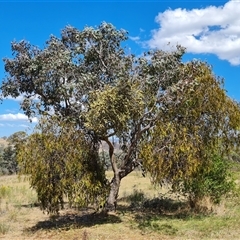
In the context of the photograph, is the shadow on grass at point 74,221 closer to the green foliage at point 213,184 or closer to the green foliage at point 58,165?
the green foliage at point 58,165

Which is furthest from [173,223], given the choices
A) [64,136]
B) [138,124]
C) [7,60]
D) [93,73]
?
[7,60]

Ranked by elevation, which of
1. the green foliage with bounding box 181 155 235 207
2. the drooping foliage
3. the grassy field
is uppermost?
the drooping foliage

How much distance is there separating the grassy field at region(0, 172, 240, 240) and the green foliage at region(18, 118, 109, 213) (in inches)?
39.5

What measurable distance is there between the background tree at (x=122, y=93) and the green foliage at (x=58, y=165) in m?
0.40

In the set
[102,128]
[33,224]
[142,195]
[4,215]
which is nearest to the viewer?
[102,128]

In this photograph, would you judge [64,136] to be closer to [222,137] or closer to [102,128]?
Answer: [102,128]

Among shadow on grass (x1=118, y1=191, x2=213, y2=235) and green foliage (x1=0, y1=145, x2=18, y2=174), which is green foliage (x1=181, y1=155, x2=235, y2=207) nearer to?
shadow on grass (x1=118, y1=191, x2=213, y2=235)

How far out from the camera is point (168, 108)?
12312mm

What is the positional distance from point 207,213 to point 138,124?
4.42 meters

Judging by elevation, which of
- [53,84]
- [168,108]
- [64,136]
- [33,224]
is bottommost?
[33,224]

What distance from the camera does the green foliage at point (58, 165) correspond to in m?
11.0

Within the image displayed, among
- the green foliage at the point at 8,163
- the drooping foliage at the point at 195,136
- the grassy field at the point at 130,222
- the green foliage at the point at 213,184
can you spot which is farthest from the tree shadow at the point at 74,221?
the green foliage at the point at 8,163

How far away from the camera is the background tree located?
37.4 ft

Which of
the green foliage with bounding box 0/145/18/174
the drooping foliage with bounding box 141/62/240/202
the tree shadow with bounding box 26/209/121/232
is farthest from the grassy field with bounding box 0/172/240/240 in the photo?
the green foliage with bounding box 0/145/18/174
